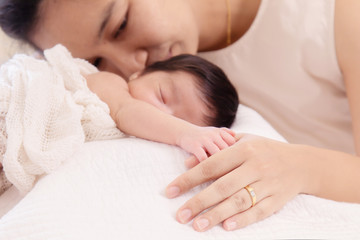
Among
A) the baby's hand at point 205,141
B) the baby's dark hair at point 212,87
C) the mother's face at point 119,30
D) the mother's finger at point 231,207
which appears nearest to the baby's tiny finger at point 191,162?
the baby's hand at point 205,141

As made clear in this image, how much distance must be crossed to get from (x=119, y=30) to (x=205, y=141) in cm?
64

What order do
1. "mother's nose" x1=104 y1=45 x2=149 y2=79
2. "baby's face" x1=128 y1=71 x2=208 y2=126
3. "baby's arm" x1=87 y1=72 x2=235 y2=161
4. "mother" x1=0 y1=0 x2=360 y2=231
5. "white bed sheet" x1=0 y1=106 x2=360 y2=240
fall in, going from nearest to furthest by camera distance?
"white bed sheet" x1=0 y1=106 x2=360 y2=240
"baby's arm" x1=87 y1=72 x2=235 y2=161
"baby's face" x1=128 y1=71 x2=208 y2=126
"mother" x1=0 y1=0 x2=360 y2=231
"mother's nose" x1=104 y1=45 x2=149 y2=79

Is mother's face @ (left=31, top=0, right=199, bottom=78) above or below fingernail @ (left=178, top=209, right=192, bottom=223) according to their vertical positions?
above

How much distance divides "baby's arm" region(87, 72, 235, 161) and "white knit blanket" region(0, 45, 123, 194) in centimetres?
5

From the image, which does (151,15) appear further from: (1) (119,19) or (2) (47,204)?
(2) (47,204)

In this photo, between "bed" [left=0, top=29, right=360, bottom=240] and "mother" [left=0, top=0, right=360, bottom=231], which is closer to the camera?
"bed" [left=0, top=29, right=360, bottom=240]

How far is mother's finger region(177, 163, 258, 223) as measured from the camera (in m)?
0.59

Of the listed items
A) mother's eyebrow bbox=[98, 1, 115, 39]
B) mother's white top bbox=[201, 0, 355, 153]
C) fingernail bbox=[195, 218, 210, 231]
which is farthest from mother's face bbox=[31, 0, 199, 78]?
fingernail bbox=[195, 218, 210, 231]

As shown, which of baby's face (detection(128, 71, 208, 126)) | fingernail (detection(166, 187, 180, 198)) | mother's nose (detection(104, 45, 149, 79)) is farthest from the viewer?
mother's nose (detection(104, 45, 149, 79))

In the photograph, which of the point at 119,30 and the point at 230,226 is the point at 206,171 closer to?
the point at 230,226

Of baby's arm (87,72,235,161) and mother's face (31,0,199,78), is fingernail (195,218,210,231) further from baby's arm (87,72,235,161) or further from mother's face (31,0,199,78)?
mother's face (31,0,199,78)

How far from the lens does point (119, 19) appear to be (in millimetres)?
1159

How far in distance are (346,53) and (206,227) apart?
891 mm

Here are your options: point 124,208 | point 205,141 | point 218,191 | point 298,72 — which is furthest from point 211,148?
point 298,72
